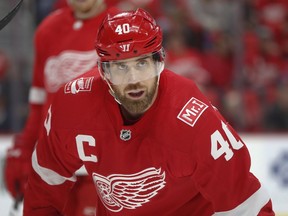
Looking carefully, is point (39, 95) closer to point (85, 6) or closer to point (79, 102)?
point (85, 6)

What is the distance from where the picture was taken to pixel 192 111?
2.13 meters

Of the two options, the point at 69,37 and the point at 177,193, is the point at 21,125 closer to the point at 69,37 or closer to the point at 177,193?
the point at 69,37

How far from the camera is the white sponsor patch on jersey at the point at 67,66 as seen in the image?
119 inches

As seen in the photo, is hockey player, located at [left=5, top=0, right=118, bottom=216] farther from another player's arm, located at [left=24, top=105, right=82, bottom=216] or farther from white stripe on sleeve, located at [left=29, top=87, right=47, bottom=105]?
another player's arm, located at [left=24, top=105, right=82, bottom=216]

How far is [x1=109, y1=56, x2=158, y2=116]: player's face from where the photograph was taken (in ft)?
6.97

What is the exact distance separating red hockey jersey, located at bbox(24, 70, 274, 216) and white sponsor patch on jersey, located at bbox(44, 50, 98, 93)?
0.70 metres

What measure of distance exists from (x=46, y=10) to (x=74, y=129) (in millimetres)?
2541

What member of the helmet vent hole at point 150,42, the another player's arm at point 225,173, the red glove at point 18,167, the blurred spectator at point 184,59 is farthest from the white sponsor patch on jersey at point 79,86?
the blurred spectator at point 184,59

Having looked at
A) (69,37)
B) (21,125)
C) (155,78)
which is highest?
(155,78)

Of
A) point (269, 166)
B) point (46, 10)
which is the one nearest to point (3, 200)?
point (46, 10)

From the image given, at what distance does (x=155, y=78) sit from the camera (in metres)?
2.15

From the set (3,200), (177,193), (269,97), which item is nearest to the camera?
(177,193)

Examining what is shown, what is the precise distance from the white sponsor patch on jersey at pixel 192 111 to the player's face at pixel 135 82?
9 cm

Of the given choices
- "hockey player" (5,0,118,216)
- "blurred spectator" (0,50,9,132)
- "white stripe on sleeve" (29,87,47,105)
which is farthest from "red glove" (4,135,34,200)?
"blurred spectator" (0,50,9,132)
